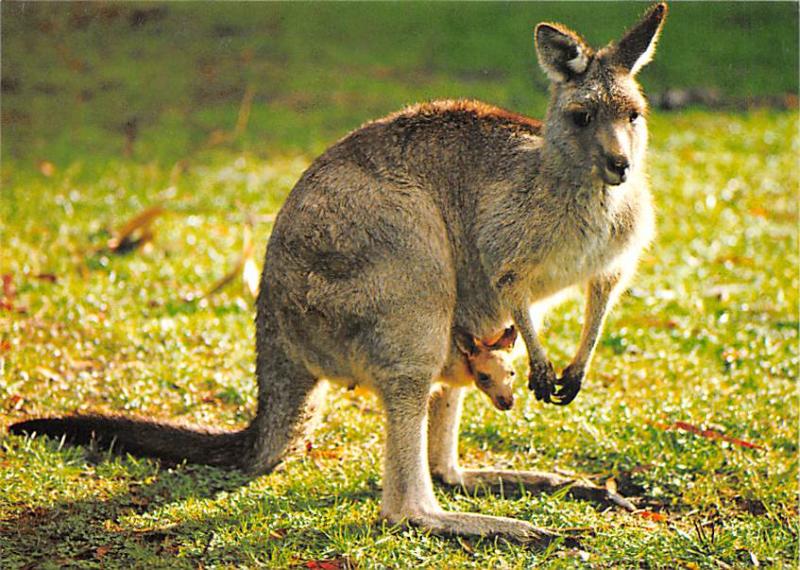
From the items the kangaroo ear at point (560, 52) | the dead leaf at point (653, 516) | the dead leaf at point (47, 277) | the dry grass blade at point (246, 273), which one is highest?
the kangaroo ear at point (560, 52)

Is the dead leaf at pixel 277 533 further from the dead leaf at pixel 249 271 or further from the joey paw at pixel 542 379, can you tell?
the dead leaf at pixel 249 271

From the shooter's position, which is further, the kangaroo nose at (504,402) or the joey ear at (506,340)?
the joey ear at (506,340)

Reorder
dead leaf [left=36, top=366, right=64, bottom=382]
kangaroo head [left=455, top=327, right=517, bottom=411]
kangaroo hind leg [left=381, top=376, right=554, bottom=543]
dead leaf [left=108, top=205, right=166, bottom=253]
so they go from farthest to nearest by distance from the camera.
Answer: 1. dead leaf [left=108, top=205, right=166, bottom=253]
2. dead leaf [left=36, top=366, right=64, bottom=382]
3. kangaroo head [left=455, top=327, right=517, bottom=411]
4. kangaroo hind leg [left=381, top=376, right=554, bottom=543]

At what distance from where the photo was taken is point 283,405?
13.9 feet

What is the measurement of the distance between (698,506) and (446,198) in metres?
1.63

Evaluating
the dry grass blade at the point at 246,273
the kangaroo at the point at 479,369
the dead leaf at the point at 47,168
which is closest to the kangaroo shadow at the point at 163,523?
the kangaroo at the point at 479,369

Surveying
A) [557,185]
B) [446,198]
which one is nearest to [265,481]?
[446,198]

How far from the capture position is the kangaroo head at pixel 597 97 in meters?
3.88

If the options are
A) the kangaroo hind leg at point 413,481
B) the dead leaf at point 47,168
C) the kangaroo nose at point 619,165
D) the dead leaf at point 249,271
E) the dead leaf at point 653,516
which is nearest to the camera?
the kangaroo nose at point 619,165

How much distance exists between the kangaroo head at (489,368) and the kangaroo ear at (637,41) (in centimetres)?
120

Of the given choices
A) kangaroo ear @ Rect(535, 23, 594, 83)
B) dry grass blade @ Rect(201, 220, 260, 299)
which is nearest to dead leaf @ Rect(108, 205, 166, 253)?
dry grass blade @ Rect(201, 220, 260, 299)

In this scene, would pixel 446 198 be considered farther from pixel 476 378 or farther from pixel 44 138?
pixel 44 138

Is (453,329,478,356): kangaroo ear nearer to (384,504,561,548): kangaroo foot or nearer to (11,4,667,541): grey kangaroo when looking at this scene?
(11,4,667,541): grey kangaroo

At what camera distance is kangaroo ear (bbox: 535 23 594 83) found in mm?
3938
